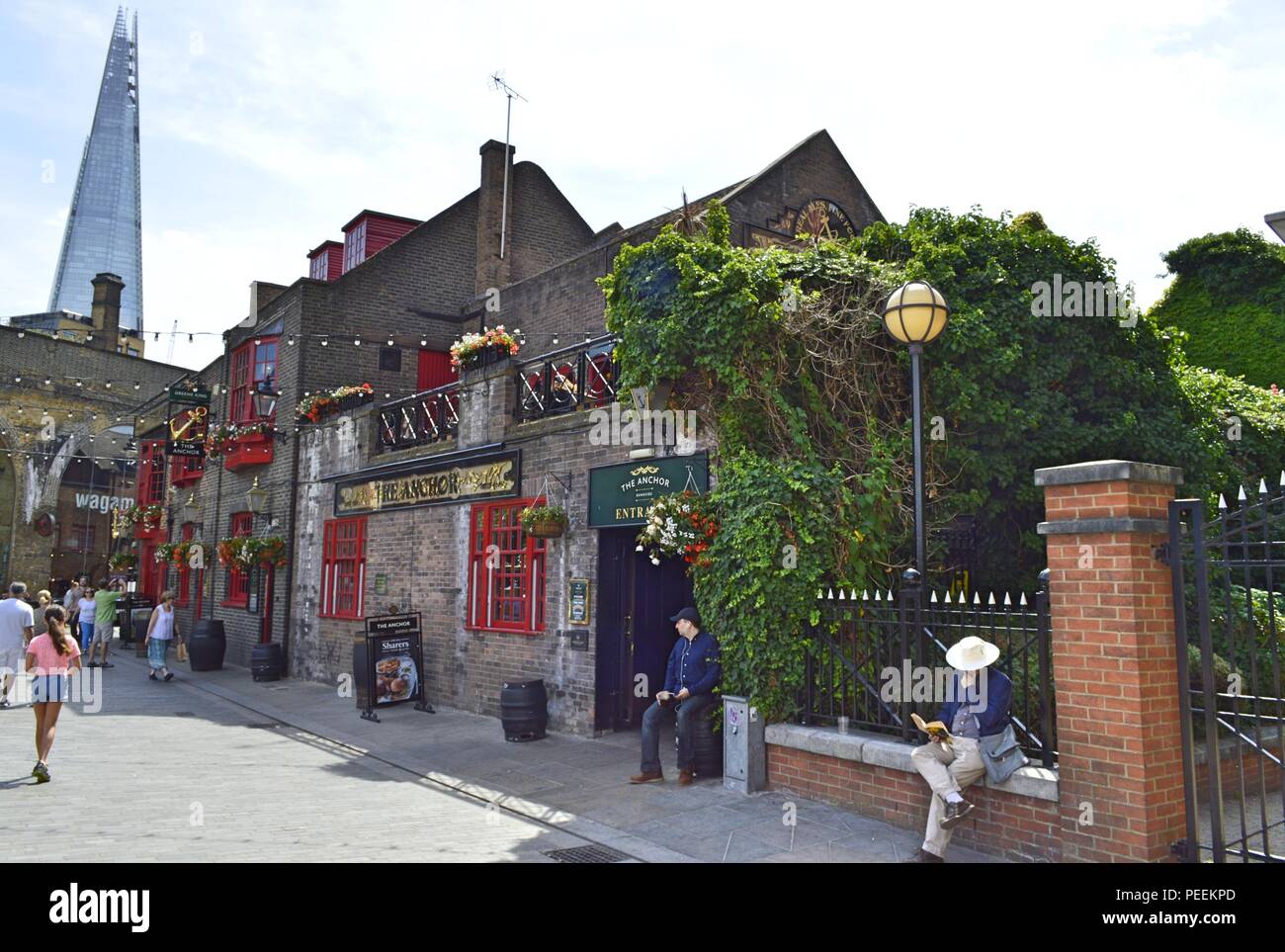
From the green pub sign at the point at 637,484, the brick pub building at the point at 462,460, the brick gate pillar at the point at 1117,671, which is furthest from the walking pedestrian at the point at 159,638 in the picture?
the brick gate pillar at the point at 1117,671

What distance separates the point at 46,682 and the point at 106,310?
37.4 meters

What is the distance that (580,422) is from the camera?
11.3m

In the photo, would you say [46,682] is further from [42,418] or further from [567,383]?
[42,418]

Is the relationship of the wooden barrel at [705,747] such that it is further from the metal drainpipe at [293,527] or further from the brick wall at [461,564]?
the metal drainpipe at [293,527]

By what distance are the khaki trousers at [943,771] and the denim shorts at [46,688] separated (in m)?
7.76

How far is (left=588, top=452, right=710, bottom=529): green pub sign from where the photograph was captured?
967 cm

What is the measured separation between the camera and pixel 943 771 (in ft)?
19.3

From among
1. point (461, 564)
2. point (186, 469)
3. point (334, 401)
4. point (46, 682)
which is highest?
point (334, 401)

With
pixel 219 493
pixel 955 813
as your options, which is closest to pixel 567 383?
pixel 955 813

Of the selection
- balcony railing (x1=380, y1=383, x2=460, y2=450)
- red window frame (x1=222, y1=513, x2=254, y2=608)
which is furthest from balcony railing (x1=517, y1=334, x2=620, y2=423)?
red window frame (x1=222, y1=513, x2=254, y2=608)

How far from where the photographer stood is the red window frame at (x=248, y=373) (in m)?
20.2

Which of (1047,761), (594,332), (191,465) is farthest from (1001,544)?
(191,465)
